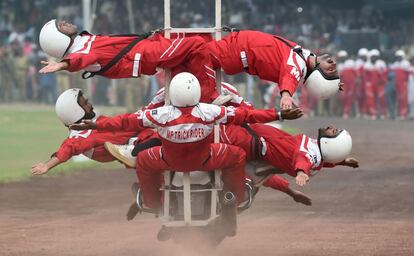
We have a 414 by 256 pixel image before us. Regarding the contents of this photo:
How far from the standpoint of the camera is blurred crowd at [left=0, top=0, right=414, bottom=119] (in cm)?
4156

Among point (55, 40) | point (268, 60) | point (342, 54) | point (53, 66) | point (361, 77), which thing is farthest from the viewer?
point (361, 77)

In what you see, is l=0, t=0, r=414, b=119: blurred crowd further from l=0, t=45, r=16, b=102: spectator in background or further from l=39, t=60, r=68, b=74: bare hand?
l=39, t=60, r=68, b=74: bare hand

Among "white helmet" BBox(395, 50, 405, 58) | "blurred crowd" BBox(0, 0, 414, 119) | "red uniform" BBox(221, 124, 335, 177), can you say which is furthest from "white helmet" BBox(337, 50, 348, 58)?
"red uniform" BBox(221, 124, 335, 177)

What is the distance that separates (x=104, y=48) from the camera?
13.5m

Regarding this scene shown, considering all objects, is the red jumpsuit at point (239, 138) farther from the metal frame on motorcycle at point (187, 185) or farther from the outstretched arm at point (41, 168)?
the outstretched arm at point (41, 168)

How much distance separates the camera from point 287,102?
1289 centimetres

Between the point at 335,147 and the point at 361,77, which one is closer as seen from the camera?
the point at 335,147

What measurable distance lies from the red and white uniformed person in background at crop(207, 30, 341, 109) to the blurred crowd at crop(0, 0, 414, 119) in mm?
25357

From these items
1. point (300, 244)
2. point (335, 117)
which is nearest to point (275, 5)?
point (335, 117)

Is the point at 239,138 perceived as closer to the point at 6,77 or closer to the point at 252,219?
the point at 252,219

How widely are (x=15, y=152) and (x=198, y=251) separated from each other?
14.3 metres

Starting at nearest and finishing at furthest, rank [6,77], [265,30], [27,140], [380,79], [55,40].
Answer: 1. [55,40]
2. [27,140]
3. [380,79]
4. [265,30]
5. [6,77]

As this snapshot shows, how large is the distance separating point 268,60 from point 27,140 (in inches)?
731

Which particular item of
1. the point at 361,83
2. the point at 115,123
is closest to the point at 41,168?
the point at 115,123
